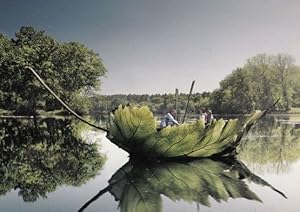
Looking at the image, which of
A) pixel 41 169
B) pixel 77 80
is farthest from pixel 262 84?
pixel 41 169

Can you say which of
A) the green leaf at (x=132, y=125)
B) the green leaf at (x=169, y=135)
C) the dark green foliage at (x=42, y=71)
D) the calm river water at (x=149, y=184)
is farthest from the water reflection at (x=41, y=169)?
the dark green foliage at (x=42, y=71)

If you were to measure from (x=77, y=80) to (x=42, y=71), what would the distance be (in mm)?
12074

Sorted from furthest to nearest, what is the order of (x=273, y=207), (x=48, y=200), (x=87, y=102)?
(x=87, y=102) < (x=48, y=200) < (x=273, y=207)

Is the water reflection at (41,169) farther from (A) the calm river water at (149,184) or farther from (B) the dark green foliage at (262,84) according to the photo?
(B) the dark green foliage at (262,84)

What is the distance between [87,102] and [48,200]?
64152 mm

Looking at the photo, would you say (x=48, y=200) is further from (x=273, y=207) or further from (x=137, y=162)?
(x=137, y=162)

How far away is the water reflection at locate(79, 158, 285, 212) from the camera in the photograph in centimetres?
660

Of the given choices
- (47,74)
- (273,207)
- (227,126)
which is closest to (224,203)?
(273,207)

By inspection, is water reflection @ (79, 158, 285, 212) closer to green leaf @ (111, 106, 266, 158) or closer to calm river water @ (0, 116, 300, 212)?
calm river water @ (0, 116, 300, 212)

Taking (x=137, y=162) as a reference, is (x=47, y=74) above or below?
above

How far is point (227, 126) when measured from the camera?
9805 mm

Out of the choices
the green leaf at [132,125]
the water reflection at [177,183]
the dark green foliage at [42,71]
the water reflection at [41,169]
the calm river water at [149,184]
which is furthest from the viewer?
the dark green foliage at [42,71]

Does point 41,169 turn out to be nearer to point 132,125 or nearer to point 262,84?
point 132,125

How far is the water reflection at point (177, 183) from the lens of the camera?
660 cm
